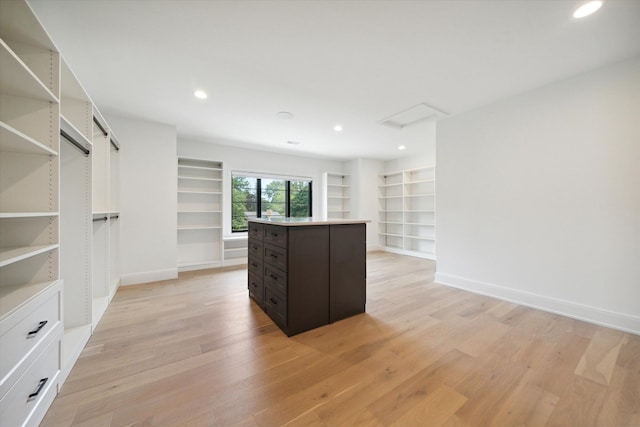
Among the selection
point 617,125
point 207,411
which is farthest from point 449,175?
point 207,411

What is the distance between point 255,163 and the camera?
5.34m

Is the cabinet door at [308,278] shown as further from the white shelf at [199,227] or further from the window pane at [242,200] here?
the window pane at [242,200]

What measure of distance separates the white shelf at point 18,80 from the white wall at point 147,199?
2.44 metres

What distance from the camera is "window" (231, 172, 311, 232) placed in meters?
5.18

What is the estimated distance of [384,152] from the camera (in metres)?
5.77

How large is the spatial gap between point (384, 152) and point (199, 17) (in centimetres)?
475

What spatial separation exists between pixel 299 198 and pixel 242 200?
A: 1.48 m

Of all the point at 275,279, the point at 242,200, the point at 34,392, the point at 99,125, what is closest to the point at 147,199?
the point at 99,125

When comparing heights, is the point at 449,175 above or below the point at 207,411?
above

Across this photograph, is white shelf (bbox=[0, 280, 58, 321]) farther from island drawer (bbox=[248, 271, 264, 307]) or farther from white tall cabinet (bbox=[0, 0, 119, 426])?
island drawer (bbox=[248, 271, 264, 307])

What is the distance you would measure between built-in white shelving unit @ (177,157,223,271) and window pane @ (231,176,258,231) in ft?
1.19

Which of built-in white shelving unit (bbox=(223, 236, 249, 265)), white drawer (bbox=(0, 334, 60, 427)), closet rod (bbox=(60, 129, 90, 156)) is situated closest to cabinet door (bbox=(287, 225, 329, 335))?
white drawer (bbox=(0, 334, 60, 427))

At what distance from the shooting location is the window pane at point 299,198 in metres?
5.99

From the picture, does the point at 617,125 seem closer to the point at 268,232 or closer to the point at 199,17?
the point at 268,232
